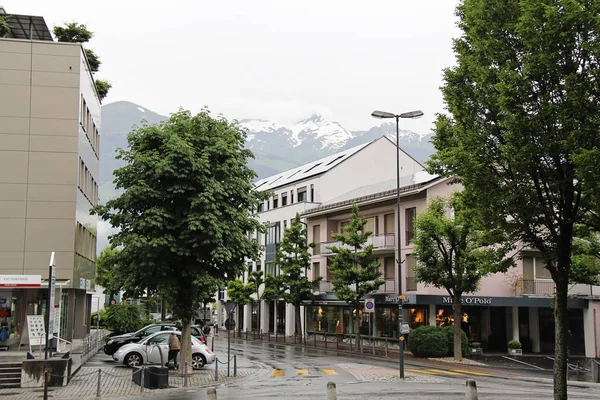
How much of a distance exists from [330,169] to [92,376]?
121 ft

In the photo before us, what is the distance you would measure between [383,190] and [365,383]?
28586 millimetres

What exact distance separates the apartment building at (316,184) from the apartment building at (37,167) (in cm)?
2520

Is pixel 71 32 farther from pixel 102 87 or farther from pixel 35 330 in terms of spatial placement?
pixel 35 330

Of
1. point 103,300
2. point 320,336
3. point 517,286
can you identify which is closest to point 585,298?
point 517,286

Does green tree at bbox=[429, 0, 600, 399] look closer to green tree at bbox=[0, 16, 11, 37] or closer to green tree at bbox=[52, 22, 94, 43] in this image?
green tree at bbox=[0, 16, 11, 37]

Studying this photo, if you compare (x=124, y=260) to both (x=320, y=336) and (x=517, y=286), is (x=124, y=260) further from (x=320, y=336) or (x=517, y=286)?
(x=320, y=336)

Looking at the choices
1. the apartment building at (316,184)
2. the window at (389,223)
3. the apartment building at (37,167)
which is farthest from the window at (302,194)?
the apartment building at (37,167)

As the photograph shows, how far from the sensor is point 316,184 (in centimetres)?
5812

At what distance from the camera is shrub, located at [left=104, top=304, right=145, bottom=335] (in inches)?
1581

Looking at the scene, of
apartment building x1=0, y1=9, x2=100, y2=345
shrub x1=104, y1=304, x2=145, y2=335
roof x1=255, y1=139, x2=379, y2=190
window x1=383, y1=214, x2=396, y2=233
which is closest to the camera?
apartment building x1=0, y1=9, x2=100, y2=345

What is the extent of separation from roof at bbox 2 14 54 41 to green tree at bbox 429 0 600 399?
28732mm

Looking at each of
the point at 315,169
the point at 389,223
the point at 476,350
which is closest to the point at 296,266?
the point at 389,223

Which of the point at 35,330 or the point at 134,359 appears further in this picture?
the point at 134,359

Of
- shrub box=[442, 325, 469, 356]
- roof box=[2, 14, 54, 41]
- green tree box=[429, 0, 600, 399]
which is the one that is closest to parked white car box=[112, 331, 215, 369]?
shrub box=[442, 325, 469, 356]
